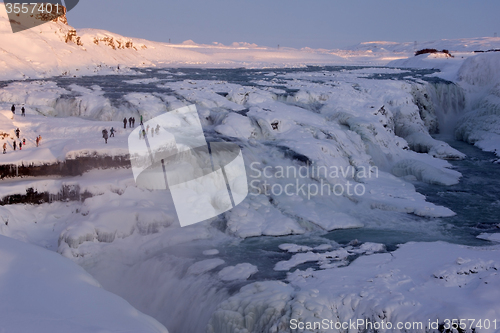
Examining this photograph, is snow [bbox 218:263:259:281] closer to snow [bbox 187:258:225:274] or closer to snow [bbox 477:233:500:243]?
snow [bbox 187:258:225:274]

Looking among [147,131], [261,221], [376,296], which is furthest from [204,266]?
[147,131]

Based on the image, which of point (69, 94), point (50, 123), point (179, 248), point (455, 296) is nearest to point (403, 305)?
point (455, 296)

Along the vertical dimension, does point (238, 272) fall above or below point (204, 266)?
above

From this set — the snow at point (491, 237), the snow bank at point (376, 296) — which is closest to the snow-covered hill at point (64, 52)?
the snow bank at point (376, 296)

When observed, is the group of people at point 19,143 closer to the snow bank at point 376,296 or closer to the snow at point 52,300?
the snow at point 52,300

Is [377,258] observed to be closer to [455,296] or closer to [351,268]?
[351,268]

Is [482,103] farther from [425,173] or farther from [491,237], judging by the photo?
[491,237]
